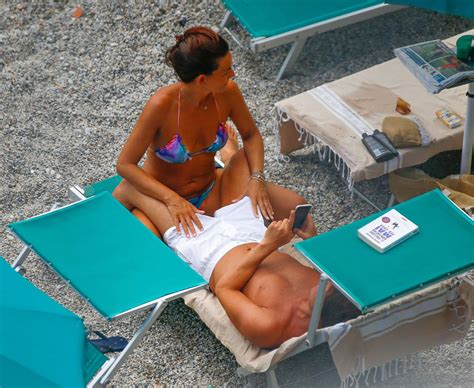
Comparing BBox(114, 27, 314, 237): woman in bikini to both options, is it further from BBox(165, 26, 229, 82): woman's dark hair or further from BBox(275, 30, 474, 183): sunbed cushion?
BBox(275, 30, 474, 183): sunbed cushion

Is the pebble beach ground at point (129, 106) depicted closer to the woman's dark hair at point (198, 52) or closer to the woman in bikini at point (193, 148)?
the woman in bikini at point (193, 148)

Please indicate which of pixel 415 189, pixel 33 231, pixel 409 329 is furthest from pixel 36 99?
pixel 409 329

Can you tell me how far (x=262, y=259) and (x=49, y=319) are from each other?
0.98 m

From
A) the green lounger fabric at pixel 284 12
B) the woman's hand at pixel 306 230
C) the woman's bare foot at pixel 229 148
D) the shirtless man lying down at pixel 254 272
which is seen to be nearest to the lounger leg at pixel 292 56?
the green lounger fabric at pixel 284 12

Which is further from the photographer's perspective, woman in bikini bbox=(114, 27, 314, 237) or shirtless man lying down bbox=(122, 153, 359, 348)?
woman in bikini bbox=(114, 27, 314, 237)

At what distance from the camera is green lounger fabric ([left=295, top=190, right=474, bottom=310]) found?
3.75 metres

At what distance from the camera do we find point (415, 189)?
5051 mm

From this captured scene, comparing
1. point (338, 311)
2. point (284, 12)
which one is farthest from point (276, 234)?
point (284, 12)

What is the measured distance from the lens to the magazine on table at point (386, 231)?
3.92 metres

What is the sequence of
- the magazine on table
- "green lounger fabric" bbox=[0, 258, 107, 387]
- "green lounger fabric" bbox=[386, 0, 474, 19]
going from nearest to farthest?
1. "green lounger fabric" bbox=[0, 258, 107, 387]
2. the magazine on table
3. "green lounger fabric" bbox=[386, 0, 474, 19]

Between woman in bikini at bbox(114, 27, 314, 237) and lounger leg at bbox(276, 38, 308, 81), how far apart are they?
57.1 inches

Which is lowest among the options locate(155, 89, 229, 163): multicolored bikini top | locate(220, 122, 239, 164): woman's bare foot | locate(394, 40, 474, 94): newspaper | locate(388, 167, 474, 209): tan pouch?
locate(388, 167, 474, 209): tan pouch

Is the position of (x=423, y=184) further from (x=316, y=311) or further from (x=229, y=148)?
(x=316, y=311)

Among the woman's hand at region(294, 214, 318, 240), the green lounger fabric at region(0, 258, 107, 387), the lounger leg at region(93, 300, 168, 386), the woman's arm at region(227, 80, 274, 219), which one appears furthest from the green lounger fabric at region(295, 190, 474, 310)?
the green lounger fabric at region(0, 258, 107, 387)
